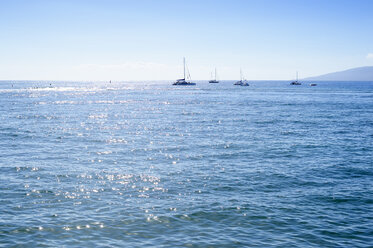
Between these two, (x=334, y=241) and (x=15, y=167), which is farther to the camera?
(x=15, y=167)

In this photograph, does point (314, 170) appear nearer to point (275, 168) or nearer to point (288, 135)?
point (275, 168)

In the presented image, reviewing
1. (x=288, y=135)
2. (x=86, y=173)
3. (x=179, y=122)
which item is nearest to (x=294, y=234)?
(x=86, y=173)

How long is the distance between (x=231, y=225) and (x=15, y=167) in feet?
70.3

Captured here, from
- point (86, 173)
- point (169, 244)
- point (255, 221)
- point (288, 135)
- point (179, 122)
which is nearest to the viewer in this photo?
point (169, 244)

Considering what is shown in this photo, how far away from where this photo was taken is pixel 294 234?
57.0 feet

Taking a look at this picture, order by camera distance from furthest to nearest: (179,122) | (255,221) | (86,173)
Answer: (179,122), (86,173), (255,221)

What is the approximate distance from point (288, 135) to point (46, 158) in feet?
107

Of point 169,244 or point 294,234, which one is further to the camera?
point 294,234

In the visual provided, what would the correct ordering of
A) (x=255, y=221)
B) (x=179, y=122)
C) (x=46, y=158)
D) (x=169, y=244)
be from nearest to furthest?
(x=169, y=244)
(x=255, y=221)
(x=46, y=158)
(x=179, y=122)

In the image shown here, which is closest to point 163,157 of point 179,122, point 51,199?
point 51,199

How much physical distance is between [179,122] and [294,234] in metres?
45.8

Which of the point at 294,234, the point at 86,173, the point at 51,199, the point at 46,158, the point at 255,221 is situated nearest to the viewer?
the point at 294,234

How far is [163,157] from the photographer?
34125mm

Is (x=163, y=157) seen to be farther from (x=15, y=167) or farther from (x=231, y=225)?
(x=231, y=225)
